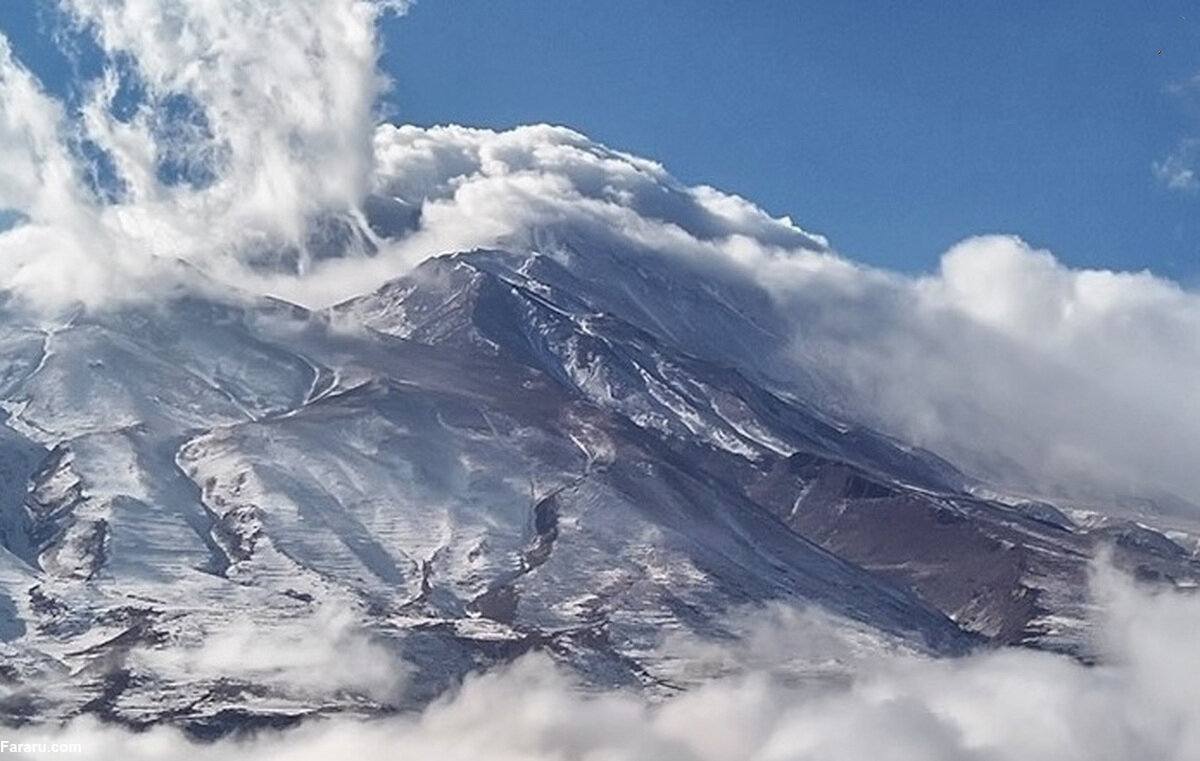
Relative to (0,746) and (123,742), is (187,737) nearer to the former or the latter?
(123,742)

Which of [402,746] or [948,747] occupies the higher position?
[948,747]

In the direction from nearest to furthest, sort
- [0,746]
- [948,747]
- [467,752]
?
[0,746] → [467,752] → [948,747]

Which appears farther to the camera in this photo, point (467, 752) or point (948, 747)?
point (948, 747)

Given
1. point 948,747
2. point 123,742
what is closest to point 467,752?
point 123,742

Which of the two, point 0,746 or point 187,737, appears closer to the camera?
point 0,746

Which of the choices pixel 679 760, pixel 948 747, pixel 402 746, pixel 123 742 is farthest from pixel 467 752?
pixel 948 747

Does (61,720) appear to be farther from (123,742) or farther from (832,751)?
(832,751)

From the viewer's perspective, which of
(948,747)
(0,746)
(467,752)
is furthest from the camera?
(948,747)

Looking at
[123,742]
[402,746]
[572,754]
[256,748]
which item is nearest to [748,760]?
[572,754]

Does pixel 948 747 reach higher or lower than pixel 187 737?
higher
